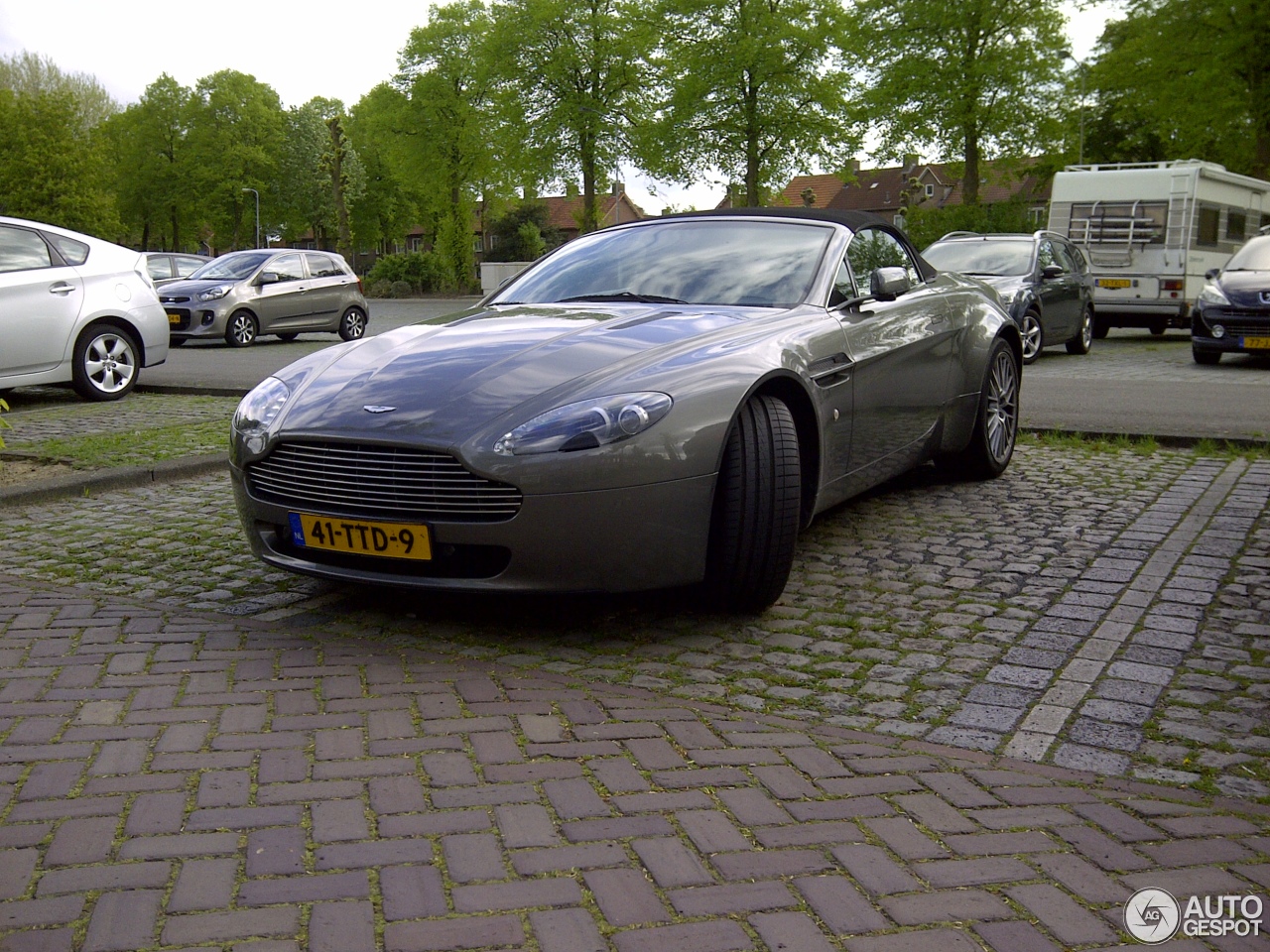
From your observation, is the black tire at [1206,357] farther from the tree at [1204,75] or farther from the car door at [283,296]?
the tree at [1204,75]

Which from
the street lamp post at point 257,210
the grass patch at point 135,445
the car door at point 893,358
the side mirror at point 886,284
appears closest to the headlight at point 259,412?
the car door at point 893,358

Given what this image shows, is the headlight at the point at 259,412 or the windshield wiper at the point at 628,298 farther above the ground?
the windshield wiper at the point at 628,298

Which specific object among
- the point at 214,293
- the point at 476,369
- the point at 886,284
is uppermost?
the point at 886,284

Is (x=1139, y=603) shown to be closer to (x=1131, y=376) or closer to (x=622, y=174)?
(x=1131, y=376)

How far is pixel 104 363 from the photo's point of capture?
11008 millimetres

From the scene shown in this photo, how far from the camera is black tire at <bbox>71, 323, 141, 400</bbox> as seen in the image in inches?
426

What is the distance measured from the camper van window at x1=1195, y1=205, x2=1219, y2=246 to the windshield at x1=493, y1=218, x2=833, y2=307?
16.1m

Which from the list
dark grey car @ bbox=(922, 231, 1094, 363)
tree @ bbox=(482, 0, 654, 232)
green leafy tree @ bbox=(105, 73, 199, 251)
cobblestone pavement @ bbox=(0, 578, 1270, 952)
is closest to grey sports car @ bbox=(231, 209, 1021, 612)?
cobblestone pavement @ bbox=(0, 578, 1270, 952)

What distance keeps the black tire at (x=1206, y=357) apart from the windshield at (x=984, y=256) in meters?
2.45

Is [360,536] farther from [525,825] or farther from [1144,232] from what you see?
[1144,232]

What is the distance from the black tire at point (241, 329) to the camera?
744 inches

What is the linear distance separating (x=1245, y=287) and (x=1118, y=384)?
3145mm

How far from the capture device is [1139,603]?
15.1ft
